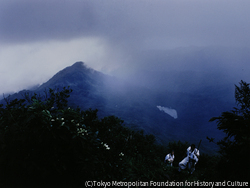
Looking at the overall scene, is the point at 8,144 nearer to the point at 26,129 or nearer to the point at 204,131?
the point at 26,129

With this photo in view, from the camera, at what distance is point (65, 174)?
192 inches

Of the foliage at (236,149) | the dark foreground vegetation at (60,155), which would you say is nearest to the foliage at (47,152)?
the dark foreground vegetation at (60,155)

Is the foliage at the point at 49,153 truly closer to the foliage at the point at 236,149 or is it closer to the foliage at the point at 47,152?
the foliage at the point at 47,152

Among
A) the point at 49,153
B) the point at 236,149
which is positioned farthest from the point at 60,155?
the point at 236,149

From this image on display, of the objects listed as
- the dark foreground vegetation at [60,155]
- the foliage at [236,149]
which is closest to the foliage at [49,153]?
the dark foreground vegetation at [60,155]

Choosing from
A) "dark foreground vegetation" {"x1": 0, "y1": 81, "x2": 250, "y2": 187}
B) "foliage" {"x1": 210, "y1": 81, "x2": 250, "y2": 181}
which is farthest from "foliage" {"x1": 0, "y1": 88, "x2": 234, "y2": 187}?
"foliage" {"x1": 210, "y1": 81, "x2": 250, "y2": 181}

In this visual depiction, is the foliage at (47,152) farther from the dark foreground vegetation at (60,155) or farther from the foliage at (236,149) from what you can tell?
the foliage at (236,149)

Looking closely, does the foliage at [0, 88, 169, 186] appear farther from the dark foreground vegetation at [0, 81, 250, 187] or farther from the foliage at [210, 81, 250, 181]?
the foliage at [210, 81, 250, 181]

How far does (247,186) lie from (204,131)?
207m

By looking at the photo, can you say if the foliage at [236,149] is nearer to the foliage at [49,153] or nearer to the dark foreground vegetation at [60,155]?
the dark foreground vegetation at [60,155]

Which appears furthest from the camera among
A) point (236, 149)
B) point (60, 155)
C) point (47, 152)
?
point (236, 149)

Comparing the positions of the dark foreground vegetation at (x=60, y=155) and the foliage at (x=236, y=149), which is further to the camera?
the foliage at (x=236, y=149)

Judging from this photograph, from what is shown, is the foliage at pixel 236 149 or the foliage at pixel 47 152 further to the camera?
the foliage at pixel 236 149

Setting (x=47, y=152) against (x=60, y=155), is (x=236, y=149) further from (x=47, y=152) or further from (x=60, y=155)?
(x=47, y=152)
